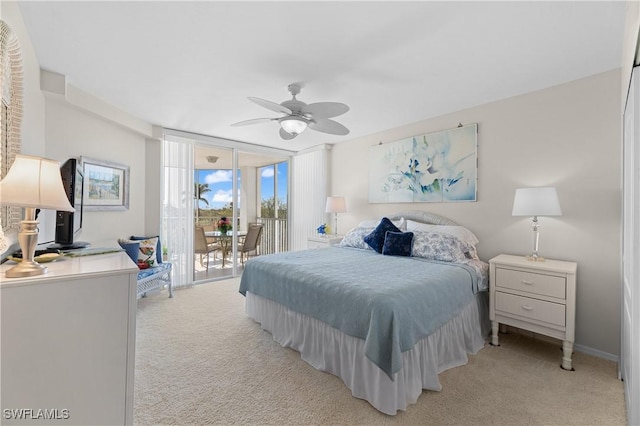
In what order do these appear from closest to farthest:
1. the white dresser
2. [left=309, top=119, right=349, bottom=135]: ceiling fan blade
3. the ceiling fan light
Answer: the white dresser → the ceiling fan light → [left=309, top=119, right=349, bottom=135]: ceiling fan blade

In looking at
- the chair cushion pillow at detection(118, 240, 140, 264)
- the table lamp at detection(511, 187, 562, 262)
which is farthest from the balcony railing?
the table lamp at detection(511, 187, 562, 262)

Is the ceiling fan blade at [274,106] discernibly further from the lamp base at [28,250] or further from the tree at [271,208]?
the tree at [271,208]

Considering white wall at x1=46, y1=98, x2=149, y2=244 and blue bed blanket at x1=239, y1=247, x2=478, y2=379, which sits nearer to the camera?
blue bed blanket at x1=239, y1=247, x2=478, y2=379

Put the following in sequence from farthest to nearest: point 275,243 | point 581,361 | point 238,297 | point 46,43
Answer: point 275,243
point 238,297
point 581,361
point 46,43

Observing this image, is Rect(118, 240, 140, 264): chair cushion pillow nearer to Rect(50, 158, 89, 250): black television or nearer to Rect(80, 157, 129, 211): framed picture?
Rect(80, 157, 129, 211): framed picture

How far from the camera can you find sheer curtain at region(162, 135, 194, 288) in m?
4.35

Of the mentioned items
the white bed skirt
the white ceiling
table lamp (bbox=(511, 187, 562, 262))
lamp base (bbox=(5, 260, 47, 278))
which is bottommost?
the white bed skirt

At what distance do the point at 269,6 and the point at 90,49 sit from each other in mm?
1539

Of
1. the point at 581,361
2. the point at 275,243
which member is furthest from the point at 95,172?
the point at 581,361

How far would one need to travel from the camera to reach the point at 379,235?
348 centimetres

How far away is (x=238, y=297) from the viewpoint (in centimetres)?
400

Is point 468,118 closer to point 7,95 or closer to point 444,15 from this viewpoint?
point 444,15

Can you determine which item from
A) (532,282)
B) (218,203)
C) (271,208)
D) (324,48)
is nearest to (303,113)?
(324,48)

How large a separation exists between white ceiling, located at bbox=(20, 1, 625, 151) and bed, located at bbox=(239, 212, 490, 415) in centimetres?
162
